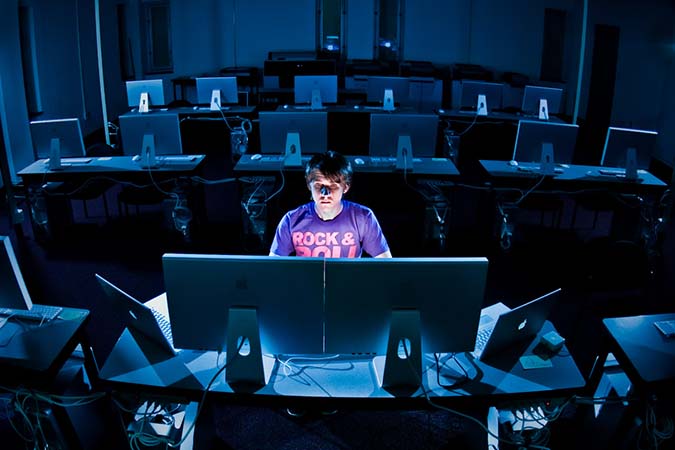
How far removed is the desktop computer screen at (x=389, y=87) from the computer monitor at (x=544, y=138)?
112 inches

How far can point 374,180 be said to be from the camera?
17.0 feet

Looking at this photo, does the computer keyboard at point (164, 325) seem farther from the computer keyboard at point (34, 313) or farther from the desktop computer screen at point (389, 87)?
the desktop computer screen at point (389, 87)

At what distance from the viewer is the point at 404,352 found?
2.10 meters

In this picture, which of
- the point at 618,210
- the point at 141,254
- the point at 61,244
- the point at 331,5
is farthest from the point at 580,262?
the point at 331,5

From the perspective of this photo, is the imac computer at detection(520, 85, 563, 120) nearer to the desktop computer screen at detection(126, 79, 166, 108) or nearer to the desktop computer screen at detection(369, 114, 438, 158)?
the desktop computer screen at detection(369, 114, 438, 158)

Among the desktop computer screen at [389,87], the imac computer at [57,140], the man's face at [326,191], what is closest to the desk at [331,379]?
the man's face at [326,191]

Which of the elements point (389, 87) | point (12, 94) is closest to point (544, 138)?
point (389, 87)

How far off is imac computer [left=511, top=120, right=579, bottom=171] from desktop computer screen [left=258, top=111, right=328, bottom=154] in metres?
1.76

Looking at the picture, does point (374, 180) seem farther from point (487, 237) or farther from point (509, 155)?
point (509, 155)

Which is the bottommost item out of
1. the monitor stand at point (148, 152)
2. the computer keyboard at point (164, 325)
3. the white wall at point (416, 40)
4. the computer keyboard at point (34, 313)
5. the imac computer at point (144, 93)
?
the computer keyboard at point (34, 313)

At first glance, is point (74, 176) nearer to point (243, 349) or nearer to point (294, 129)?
point (294, 129)

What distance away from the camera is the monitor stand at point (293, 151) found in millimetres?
4852

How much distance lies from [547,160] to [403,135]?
4.26ft

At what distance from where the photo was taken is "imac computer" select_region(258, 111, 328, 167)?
4840mm
